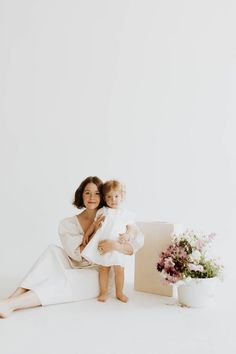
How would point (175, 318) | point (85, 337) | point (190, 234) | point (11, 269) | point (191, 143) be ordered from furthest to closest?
point (191, 143), point (11, 269), point (190, 234), point (175, 318), point (85, 337)

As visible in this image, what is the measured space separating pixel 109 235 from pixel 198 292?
0.66 m

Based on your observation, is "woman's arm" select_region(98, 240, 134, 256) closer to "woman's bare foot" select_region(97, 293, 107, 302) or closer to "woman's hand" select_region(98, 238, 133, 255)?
"woman's hand" select_region(98, 238, 133, 255)

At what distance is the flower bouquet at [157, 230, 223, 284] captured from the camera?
9.64ft

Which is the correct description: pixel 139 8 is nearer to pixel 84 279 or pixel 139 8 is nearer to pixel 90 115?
pixel 90 115

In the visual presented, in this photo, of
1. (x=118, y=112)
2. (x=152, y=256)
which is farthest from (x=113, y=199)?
(x=118, y=112)

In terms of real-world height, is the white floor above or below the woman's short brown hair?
below

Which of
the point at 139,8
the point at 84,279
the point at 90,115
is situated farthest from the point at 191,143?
the point at 84,279

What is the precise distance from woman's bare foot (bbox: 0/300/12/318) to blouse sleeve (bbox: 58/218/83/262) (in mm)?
622

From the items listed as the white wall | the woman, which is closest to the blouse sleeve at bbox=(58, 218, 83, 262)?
the woman

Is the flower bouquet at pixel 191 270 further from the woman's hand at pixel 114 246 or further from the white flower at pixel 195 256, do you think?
the woman's hand at pixel 114 246

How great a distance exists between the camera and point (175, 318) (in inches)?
106

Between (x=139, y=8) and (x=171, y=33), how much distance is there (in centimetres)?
37

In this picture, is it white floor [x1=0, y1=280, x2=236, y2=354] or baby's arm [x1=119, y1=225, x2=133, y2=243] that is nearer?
white floor [x1=0, y1=280, x2=236, y2=354]

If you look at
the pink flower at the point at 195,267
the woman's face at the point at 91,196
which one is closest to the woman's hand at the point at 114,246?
the woman's face at the point at 91,196
